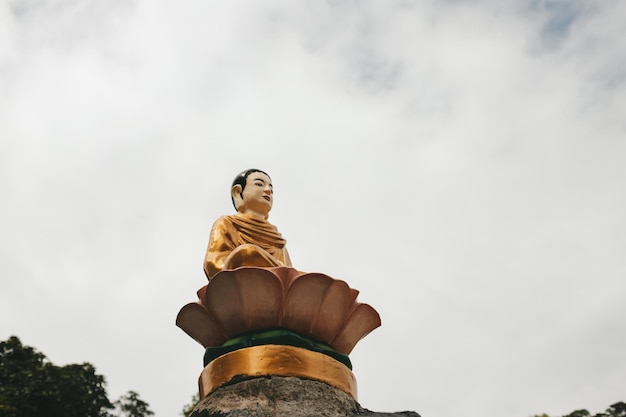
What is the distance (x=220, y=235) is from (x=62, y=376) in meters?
10.5

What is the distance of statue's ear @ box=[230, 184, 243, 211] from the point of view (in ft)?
16.9

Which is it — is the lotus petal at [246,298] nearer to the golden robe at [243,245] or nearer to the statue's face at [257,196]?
the golden robe at [243,245]

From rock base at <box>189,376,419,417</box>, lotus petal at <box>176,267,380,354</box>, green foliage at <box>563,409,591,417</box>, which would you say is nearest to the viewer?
rock base at <box>189,376,419,417</box>

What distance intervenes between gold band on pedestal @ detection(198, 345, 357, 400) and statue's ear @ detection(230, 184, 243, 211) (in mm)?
1702

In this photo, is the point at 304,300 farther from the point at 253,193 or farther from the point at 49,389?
the point at 49,389

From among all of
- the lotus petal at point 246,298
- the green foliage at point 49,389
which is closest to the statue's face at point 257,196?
the lotus petal at point 246,298

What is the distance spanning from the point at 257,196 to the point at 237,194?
20 centimetres

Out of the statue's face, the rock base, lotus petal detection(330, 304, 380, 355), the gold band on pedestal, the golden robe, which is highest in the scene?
the statue's face

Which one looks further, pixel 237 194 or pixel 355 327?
pixel 237 194

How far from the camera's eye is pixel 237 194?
5.19 m

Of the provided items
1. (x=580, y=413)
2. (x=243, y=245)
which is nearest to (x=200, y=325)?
(x=243, y=245)

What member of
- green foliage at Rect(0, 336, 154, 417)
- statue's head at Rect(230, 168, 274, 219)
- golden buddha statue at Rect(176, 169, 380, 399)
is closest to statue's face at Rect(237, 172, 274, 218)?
statue's head at Rect(230, 168, 274, 219)

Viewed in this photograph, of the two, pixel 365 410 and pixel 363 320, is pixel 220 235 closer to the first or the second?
pixel 363 320

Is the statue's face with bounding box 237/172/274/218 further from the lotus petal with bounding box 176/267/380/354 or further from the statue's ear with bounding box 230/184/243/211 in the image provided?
the lotus petal with bounding box 176/267/380/354
